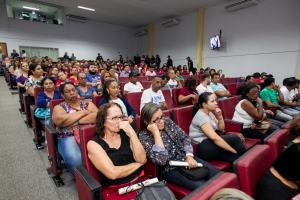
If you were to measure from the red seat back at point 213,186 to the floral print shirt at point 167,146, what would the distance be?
48 centimetres

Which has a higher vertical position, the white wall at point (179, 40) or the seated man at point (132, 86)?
the white wall at point (179, 40)

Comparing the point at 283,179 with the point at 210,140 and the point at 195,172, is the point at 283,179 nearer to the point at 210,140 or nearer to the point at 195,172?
the point at 195,172

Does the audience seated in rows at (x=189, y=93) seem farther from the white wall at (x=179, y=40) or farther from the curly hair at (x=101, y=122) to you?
the white wall at (x=179, y=40)

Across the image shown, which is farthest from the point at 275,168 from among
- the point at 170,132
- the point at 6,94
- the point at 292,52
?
the point at 292,52

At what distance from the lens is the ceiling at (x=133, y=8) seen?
25.9ft

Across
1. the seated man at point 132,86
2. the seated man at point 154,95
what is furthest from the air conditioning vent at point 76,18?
the seated man at point 154,95

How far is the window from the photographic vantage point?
29.2 ft

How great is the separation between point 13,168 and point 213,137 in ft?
6.82

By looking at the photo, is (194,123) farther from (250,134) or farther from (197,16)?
(197,16)

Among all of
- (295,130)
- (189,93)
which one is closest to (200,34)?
(189,93)

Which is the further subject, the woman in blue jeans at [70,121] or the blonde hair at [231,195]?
the woman in blue jeans at [70,121]

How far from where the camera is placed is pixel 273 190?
2.77ft

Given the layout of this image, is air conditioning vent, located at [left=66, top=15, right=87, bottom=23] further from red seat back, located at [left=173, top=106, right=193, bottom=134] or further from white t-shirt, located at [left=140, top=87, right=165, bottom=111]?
red seat back, located at [left=173, top=106, right=193, bottom=134]

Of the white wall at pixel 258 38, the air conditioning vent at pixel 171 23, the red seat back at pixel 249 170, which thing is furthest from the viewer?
the air conditioning vent at pixel 171 23
